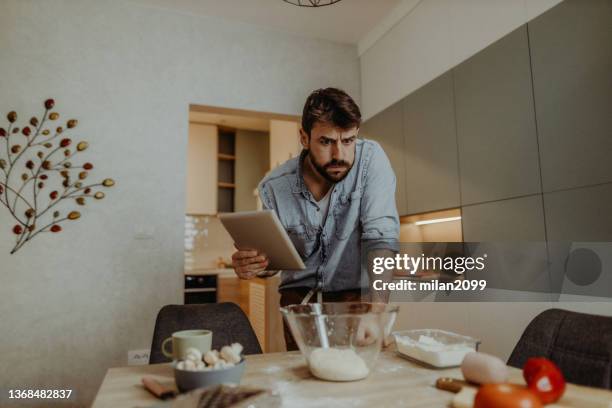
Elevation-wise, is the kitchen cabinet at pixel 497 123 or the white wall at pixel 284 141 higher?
the white wall at pixel 284 141

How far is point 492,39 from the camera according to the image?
7.06ft

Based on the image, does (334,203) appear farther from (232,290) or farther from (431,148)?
(232,290)

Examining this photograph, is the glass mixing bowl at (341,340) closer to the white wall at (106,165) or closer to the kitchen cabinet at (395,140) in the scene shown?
the kitchen cabinet at (395,140)

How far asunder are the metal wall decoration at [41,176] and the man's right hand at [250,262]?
1611mm

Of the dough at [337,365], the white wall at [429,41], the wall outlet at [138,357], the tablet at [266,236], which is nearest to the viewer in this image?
the dough at [337,365]

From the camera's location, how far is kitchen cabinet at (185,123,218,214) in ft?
16.0

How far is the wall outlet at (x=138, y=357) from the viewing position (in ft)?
8.60

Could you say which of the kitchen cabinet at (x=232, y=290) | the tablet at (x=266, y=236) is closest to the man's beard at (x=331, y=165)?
the tablet at (x=266, y=236)

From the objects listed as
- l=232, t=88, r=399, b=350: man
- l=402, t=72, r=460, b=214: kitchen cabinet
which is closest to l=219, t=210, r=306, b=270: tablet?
l=232, t=88, r=399, b=350: man

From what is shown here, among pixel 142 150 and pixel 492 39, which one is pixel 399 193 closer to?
pixel 492 39

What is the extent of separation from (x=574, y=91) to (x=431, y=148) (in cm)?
93

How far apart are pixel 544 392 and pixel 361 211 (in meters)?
1.02

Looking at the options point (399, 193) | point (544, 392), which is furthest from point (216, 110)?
point (544, 392)

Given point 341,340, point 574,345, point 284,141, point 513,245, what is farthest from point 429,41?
point 341,340
